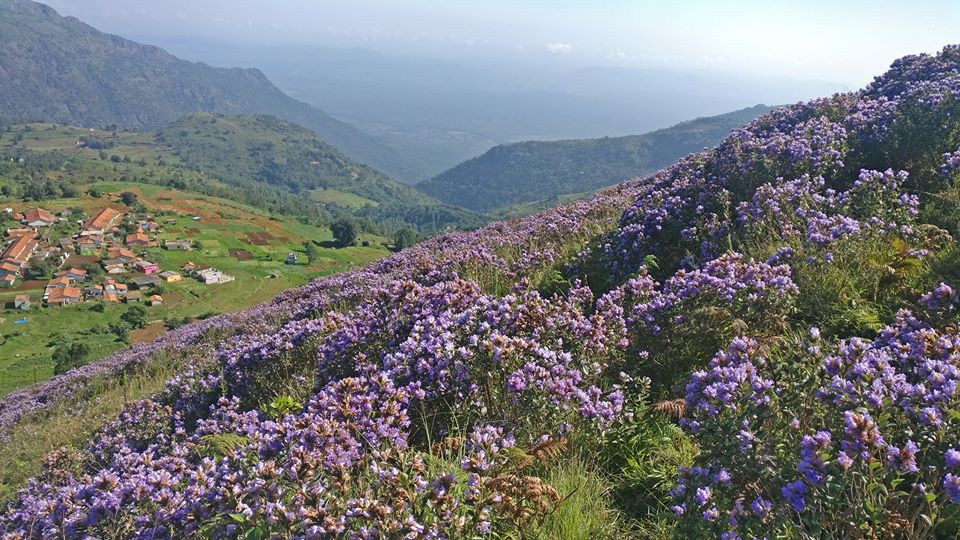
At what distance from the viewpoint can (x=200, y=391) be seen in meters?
8.07

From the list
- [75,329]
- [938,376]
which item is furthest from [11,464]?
[75,329]

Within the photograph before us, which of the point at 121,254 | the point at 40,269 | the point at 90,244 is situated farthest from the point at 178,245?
the point at 40,269

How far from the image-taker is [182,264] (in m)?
122

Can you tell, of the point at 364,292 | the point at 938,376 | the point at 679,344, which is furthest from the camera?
the point at 364,292

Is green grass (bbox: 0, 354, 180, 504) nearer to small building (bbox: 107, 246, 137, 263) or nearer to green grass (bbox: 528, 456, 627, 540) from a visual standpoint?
green grass (bbox: 528, 456, 627, 540)

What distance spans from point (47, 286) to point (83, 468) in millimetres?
123868

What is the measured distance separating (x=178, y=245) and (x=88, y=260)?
19.2 meters

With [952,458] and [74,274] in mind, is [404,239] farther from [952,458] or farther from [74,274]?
[952,458]

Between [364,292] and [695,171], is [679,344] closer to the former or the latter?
[695,171]

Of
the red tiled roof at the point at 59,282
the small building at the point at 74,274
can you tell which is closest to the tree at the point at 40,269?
the small building at the point at 74,274

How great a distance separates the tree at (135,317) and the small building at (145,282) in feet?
38.1

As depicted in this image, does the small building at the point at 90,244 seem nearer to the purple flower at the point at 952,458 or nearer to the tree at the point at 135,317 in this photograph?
the tree at the point at 135,317

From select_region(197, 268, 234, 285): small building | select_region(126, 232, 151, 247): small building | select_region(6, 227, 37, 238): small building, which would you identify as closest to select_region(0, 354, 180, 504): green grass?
select_region(197, 268, 234, 285): small building

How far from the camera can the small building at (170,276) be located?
365ft
